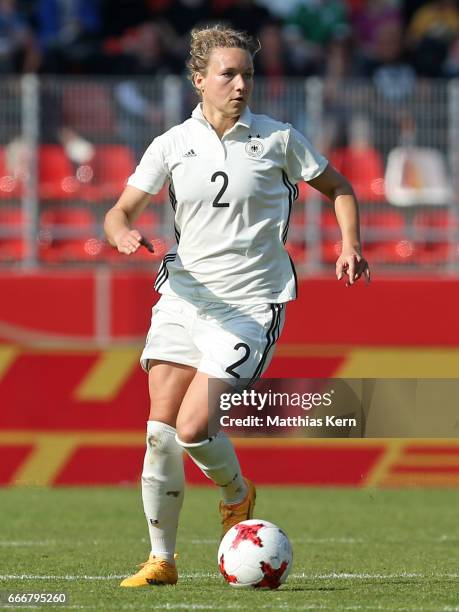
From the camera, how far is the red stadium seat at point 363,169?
12.9 m

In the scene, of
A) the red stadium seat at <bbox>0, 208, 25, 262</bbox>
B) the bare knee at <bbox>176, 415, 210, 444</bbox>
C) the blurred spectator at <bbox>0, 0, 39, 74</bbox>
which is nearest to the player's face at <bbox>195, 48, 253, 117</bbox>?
the bare knee at <bbox>176, 415, 210, 444</bbox>

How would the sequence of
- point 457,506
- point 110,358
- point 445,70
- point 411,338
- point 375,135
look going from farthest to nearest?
point 445,70, point 375,135, point 411,338, point 110,358, point 457,506

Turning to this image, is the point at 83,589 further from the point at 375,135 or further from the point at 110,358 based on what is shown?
the point at 375,135

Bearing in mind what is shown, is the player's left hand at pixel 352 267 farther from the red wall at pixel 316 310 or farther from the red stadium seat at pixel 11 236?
the red stadium seat at pixel 11 236

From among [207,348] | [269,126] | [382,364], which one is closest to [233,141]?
[269,126]

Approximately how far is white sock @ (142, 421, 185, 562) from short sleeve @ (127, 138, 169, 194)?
40.1 inches

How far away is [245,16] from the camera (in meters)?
14.9

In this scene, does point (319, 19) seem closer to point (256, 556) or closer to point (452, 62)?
point (452, 62)

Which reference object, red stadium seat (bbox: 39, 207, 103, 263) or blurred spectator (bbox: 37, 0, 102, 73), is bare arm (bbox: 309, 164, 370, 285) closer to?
red stadium seat (bbox: 39, 207, 103, 263)

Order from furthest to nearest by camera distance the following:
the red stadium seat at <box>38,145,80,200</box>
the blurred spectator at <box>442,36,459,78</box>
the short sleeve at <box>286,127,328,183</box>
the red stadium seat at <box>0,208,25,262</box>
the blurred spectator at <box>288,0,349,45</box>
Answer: the blurred spectator at <box>288,0,349,45</box>
the blurred spectator at <box>442,36,459,78</box>
the red stadium seat at <box>38,145,80,200</box>
the red stadium seat at <box>0,208,25,262</box>
the short sleeve at <box>286,127,328,183</box>

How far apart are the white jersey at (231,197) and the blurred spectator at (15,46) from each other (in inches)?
300

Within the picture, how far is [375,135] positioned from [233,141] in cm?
695

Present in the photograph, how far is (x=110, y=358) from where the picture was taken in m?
11.2

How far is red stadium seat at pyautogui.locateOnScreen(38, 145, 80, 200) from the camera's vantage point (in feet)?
41.4
